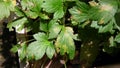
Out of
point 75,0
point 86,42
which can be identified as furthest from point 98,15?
point 86,42

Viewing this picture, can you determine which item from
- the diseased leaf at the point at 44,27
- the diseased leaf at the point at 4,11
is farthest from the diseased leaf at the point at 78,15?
the diseased leaf at the point at 4,11

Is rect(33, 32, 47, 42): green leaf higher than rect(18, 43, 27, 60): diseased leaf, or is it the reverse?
rect(33, 32, 47, 42): green leaf

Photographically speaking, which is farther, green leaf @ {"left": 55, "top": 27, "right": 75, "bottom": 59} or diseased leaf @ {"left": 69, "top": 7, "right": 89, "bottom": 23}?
green leaf @ {"left": 55, "top": 27, "right": 75, "bottom": 59}

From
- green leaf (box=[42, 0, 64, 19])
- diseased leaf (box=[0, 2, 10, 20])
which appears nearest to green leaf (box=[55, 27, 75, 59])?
green leaf (box=[42, 0, 64, 19])

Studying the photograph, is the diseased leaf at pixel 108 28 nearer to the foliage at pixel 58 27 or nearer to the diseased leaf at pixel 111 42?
the foliage at pixel 58 27

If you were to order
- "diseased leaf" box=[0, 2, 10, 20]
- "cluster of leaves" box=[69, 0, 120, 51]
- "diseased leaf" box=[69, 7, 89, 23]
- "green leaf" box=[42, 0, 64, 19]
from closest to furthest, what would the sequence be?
1. "cluster of leaves" box=[69, 0, 120, 51]
2. "diseased leaf" box=[69, 7, 89, 23]
3. "green leaf" box=[42, 0, 64, 19]
4. "diseased leaf" box=[0, 2, 10, 20]

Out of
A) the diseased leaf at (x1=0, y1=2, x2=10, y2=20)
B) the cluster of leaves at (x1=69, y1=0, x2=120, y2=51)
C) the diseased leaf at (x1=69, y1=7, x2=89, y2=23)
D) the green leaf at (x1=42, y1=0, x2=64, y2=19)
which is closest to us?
the cluster of leaves at (x1=69, y1=0, x2=120, y2=51)

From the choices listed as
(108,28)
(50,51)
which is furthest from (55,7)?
(108,28)

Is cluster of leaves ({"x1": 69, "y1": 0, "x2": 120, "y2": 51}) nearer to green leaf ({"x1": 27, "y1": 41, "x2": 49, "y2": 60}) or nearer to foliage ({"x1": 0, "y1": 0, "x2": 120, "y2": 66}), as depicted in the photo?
foliage ({"x1": 0, "y1": 0, "x2": 120, "y2": 66})
